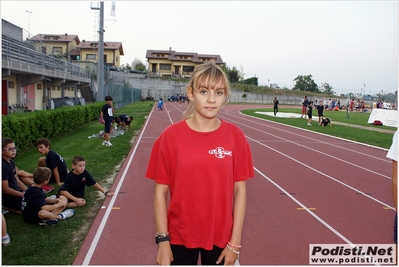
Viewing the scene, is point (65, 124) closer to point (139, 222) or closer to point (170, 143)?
point (139, 222)

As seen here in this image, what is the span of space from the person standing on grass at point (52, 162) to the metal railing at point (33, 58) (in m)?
9.79

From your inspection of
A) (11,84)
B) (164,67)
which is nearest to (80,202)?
(11,84)

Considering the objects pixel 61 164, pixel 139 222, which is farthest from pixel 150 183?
pixel 139 222

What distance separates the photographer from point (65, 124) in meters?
15.9

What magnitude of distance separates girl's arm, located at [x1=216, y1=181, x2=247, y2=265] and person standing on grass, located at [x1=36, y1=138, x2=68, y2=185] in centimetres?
577

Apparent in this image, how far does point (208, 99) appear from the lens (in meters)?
2.38

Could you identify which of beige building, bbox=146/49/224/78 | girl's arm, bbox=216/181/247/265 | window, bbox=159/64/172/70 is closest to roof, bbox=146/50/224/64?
beige building, bbox=146/49/224/78

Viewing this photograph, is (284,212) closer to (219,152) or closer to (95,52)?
(219,152)

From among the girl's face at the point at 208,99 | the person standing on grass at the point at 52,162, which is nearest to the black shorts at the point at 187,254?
the girl's face at the point at 208,99

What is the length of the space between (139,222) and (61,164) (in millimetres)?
2755

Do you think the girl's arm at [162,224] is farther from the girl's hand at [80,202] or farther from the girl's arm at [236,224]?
the girl's hand at [80,202]

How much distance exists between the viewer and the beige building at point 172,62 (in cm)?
8119

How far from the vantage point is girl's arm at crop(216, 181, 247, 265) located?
2363 millimetres

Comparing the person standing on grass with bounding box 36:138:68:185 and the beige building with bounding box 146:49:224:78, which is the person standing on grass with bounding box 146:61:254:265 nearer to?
the person standing on grass with bounding box 36:138:68:185
